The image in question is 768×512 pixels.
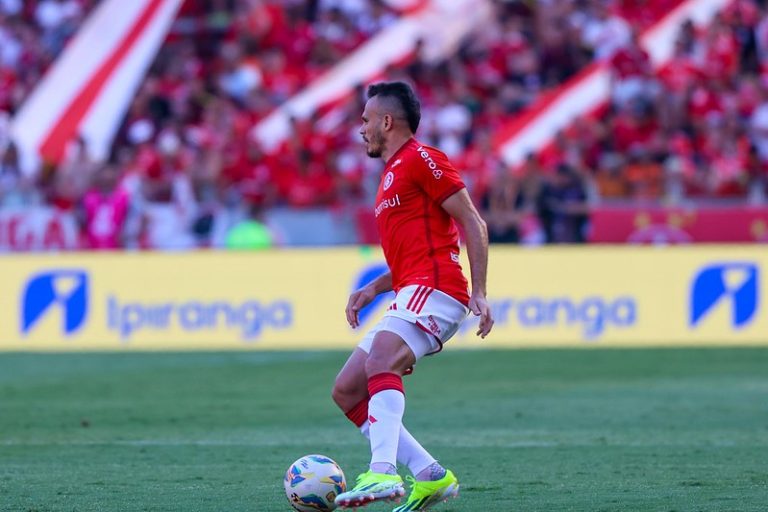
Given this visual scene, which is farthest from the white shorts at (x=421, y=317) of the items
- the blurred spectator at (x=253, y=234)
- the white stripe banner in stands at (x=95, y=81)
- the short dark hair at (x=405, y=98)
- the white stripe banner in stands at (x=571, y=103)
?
the white stripe banner in stands at (x=95, y=81)

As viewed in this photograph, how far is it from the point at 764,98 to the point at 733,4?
3.69 m

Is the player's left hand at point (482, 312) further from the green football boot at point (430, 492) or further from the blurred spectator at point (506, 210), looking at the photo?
the blurred spectator at point (506, 210)

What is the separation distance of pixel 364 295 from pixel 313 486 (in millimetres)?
1121

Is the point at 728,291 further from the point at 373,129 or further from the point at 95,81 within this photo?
the point at 95,81

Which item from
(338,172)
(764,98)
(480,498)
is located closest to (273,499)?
(480,498)

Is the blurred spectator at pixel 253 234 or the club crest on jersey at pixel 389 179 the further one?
the blurred spectator at pixel 253 234

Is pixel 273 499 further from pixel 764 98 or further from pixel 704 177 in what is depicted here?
pixel 764 98

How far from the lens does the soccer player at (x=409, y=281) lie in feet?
21.9

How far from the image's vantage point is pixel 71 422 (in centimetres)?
1107

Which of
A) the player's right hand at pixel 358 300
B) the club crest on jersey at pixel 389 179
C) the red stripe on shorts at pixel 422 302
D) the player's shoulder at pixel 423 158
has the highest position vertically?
the player's shoulder at pixel 423 158

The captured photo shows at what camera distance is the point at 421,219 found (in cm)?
686

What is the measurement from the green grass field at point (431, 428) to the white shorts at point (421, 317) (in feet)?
2.87

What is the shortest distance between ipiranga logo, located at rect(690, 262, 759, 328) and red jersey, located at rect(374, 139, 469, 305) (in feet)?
37.9

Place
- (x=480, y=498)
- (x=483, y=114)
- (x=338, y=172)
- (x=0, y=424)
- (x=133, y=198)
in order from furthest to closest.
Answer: (x=483, y=114) → (x=338, y=172) → (x=133, y=198) → (x=0, y=424) → (x=480, y=498)
